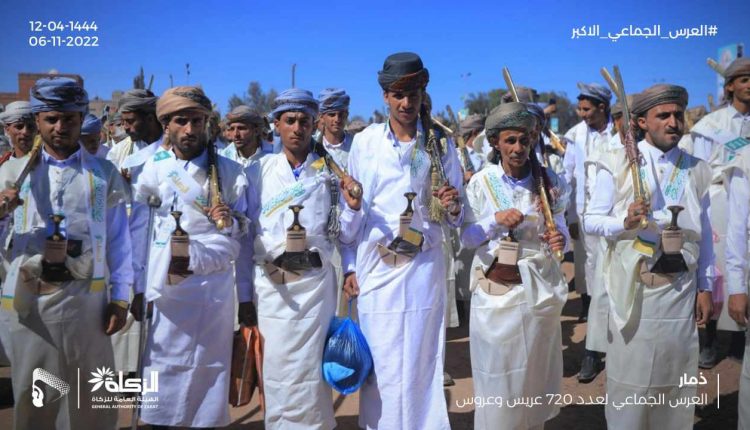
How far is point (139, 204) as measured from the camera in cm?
469

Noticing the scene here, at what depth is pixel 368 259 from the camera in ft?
14.8

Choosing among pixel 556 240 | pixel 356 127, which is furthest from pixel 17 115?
pixel 356 127

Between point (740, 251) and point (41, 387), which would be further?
point (740, 251)

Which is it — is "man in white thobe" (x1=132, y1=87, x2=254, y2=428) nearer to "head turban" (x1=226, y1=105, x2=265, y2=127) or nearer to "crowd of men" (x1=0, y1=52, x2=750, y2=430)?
"crowd of men" (x1=0, y1=52, x2=750, y2=430)

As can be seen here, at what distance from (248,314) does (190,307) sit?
0.42 meters

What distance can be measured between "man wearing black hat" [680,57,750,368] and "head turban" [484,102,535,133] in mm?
1326

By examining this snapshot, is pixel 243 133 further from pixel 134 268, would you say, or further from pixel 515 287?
pixel 515 287

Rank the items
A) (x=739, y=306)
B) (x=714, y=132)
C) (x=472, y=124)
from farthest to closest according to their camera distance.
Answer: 1. (x=472, y=124)
2. (x=714, y=132)
3. (x=739, y=306)

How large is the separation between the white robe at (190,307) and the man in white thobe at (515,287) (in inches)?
65.0

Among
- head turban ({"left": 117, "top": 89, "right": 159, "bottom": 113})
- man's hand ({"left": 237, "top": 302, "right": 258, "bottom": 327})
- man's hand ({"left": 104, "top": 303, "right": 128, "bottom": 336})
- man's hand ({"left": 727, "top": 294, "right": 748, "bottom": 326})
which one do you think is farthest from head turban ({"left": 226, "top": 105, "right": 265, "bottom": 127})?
man's hand ({"left": 727, "top": 294, "right": 748, "bottom": 326})

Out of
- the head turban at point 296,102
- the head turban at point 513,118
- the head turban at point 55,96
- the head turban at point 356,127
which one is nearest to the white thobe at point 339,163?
the head turban at point 296,102

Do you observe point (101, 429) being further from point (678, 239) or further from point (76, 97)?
point (678, 239)

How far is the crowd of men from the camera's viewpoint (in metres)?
4.02

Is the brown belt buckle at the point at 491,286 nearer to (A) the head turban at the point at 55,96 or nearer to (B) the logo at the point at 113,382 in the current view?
(B) the logo at the point at 113,382
